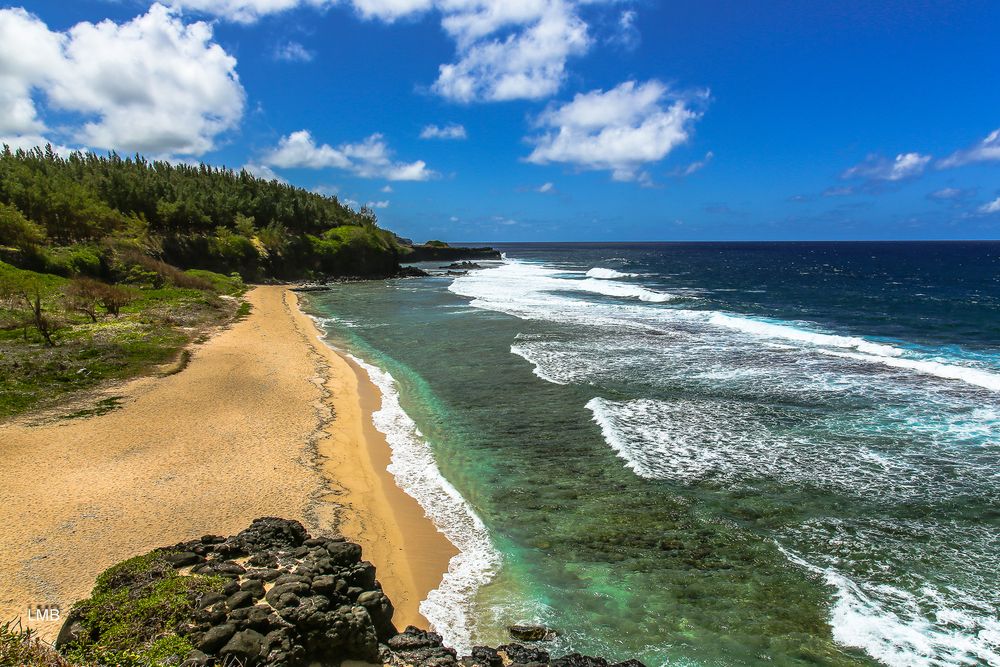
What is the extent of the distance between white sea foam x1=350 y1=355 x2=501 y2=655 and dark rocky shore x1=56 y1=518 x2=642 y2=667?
28.1 inches

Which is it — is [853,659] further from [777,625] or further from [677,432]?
[677,432]

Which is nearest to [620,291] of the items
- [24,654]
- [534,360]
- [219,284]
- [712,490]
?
[534,360]

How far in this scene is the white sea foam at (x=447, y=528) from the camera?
26.2ft

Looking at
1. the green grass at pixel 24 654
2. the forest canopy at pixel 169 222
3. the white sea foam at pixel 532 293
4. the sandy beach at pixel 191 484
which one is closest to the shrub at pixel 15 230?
the forest canopy at pixel 169 222

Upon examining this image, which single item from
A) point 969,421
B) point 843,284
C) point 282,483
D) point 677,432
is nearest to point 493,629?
point 282,483

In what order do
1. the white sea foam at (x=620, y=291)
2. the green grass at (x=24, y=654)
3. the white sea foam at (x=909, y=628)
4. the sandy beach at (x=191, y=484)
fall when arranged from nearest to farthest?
1. the green grass at (x=24, y=654)
2. the white sea foam at (x=909, y=628)
3. the sandy beach at (x=191, y=484)
4. the white sea foam at (x=620, y=291)

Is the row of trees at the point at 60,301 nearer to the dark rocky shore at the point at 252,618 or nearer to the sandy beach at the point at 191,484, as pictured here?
the sandy beach at the point at 191,484

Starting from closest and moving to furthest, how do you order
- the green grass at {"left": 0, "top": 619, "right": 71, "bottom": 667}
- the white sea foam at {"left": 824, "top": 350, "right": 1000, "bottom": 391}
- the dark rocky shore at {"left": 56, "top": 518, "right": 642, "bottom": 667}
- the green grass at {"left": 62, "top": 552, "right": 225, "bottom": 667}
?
1. the green grass at {"left": 0, "top": 619, "right": 71, "bottom": 667}
2. the green grass at {"left": 62, "top": 552, "right": 225, "bottom": 667}
3. the dark rocky shore at {"left": 56, "top": 518, "right": 642, "bottom": 667}
4. the white sea foam at {"left": 824, "top": 350, "right": 1000, "bottom": 391}

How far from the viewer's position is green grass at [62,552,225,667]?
19.1 feet

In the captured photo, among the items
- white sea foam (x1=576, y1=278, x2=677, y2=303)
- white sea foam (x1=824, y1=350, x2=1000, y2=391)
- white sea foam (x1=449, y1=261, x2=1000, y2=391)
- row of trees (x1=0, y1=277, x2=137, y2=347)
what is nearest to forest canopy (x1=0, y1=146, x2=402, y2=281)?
row of trees (x1=0, y1=277, x2=137, y2=347)

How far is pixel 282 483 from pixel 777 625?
9.82 metres

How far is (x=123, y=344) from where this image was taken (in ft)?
69.1

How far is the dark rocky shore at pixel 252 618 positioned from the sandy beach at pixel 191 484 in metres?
0.90

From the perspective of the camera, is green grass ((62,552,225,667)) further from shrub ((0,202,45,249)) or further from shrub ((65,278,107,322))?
shrub ((0,202,45,249))
